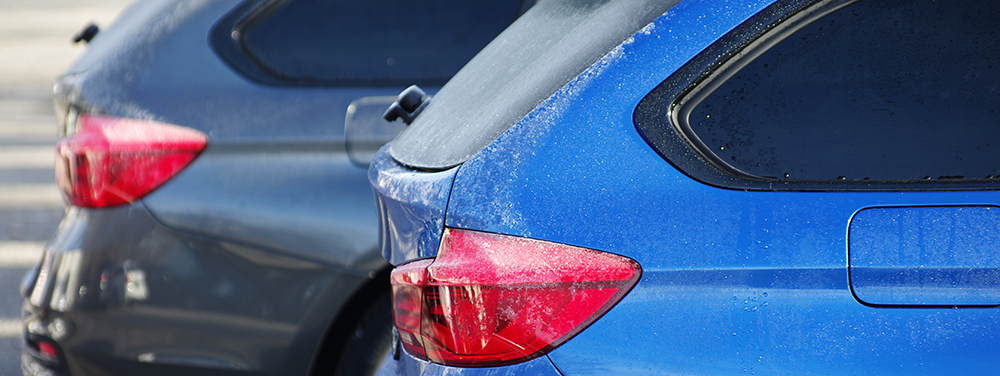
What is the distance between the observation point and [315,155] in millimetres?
2256

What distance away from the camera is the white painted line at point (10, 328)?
3832mm

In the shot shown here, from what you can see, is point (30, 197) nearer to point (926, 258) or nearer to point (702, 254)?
point (702, 254)

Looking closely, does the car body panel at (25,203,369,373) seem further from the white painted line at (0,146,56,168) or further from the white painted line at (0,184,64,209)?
the white painted line at (0,146,56,168)

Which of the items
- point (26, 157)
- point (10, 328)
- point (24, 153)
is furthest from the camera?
point (24, 153)

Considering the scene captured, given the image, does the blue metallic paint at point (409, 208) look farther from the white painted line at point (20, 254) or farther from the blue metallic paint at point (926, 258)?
the white painted line at point (20, 254)

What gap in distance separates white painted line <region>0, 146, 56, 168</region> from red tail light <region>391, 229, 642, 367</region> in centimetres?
671

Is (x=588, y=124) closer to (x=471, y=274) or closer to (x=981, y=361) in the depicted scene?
(x=471, y=274)

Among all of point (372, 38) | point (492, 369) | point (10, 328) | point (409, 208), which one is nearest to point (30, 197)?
point (10, 328)

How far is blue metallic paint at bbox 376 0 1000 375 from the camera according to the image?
1.20 metres

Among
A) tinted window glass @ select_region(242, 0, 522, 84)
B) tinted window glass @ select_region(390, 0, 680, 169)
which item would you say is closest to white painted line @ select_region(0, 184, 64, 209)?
tinted window glass @ select_region(242, 0, 522, 84)

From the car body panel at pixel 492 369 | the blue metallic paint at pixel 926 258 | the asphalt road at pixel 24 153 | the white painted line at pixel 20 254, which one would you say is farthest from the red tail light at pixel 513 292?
the white painted line at pixel 20 254

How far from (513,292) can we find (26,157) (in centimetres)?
739

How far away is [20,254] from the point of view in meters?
4.93

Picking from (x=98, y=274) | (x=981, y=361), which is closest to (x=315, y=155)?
(x=98, y=274)
